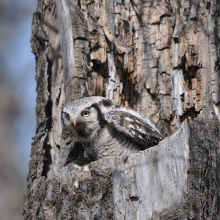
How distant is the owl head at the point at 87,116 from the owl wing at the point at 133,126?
0.49ft

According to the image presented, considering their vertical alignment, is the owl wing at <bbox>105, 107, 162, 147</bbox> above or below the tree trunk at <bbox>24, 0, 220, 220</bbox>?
below

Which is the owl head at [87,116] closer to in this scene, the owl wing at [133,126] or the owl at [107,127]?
the owl at [107,127]

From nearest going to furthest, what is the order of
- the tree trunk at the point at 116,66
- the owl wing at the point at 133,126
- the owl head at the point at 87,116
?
1. the owl wing at the point at 133,126
2. the owl head at the point at 87,116
3. the tree trunk at the point at 116,66

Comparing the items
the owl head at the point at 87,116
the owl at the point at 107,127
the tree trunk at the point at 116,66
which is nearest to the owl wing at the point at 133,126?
the owl at the point at 107,127

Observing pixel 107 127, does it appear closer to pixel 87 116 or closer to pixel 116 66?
pixel 87 116

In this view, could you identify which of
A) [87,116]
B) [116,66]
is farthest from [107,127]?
[116,66]

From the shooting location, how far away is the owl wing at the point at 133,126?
298 cm

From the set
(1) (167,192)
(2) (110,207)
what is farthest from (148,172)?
(2) (110,207)

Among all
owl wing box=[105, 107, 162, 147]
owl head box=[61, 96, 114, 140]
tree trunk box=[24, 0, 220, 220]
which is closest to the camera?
owl wing box=[105, 107, 162, 147]

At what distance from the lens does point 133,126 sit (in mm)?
2998

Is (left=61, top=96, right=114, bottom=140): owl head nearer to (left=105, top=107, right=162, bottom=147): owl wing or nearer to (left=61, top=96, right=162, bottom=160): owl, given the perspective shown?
(left=61, top=96, right=162, bottom=160): owl

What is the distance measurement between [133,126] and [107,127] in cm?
30

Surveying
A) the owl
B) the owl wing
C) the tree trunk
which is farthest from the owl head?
the tree trunk

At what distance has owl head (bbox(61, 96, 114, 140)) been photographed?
3.13 m
